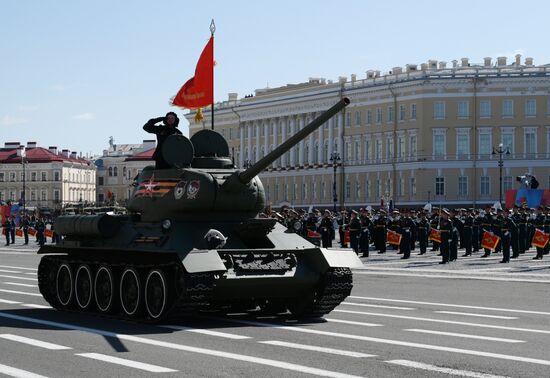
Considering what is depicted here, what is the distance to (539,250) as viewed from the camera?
4025cm

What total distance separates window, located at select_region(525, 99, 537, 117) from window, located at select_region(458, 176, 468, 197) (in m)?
7.97

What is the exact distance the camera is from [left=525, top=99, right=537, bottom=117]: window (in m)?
112

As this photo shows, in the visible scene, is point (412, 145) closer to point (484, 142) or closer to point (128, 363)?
point (484, 142)

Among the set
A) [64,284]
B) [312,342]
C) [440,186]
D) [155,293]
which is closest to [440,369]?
[312,342]

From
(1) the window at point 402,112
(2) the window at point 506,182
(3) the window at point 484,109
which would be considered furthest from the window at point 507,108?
(1) the window at point 402,112

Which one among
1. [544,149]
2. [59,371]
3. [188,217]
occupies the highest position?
[544,149]

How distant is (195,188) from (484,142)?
9626 centimetres

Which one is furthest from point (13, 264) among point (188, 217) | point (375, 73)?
point (375, 73)

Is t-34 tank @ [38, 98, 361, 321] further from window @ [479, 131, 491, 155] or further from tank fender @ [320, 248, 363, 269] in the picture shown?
window @ [479, 131, 491, 155]

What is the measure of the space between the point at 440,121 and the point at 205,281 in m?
97.3

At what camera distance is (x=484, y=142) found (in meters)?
113

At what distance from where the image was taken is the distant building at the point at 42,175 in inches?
7421

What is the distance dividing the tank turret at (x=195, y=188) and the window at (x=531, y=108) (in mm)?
94885

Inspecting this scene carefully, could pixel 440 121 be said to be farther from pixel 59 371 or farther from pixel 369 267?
pixel 59 371
